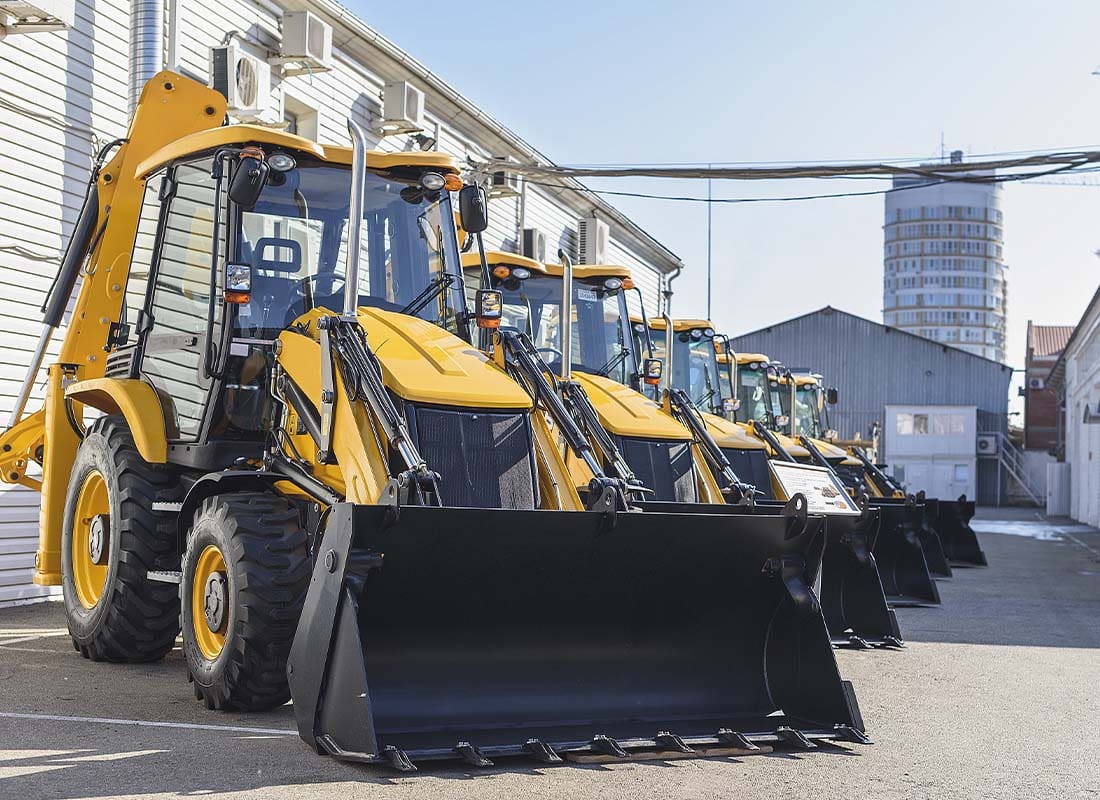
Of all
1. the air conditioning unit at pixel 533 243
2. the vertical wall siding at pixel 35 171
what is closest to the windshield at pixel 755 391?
the air conditioning unit at pixel 533 243

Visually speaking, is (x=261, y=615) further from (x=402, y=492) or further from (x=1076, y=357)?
(x=1076, y=357)

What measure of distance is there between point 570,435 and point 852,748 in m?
2.22

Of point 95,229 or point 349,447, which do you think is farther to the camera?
point 95,229

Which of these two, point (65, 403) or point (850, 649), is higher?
point (65, 403)

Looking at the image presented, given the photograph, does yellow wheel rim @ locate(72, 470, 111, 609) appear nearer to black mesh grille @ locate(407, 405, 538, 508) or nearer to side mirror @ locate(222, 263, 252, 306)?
side mirror @ locate(222, 263, 252, 306)

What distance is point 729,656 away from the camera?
6730 mm

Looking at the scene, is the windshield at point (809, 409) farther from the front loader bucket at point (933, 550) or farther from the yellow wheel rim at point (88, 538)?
the yellow wheel rim at point (88, 538)

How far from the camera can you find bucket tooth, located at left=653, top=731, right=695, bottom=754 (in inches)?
237

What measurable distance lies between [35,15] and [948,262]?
129 meters

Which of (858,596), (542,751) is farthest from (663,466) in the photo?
(542,751)

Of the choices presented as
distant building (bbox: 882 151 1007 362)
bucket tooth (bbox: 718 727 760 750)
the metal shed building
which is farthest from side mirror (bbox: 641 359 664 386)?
distant building (bbox: 882 151 1007 362)

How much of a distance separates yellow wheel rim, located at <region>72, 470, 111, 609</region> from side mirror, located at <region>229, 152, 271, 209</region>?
7.62 ft

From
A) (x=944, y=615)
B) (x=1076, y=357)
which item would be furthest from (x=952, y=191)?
(x=944, y=615)

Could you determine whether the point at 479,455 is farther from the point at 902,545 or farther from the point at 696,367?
the point at 696,367
